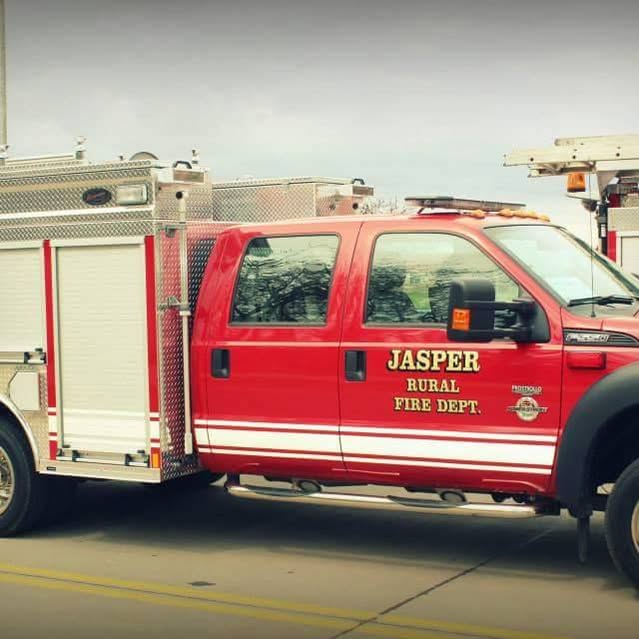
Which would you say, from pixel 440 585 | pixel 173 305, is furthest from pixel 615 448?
pixel 173 305

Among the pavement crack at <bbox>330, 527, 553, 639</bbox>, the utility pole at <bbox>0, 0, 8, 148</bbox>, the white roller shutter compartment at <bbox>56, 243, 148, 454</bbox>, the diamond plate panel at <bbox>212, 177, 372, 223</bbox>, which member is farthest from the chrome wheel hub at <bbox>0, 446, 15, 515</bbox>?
the utility pole at <bbox>0, 0, 8, 148</bbox>

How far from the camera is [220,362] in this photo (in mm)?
7617

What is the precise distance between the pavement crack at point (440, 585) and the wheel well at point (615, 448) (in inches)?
36.8

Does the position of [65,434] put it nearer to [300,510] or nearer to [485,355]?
[300,510]

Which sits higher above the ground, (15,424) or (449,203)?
(449,203)

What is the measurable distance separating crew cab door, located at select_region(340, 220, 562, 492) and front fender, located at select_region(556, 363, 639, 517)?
0.37 feet

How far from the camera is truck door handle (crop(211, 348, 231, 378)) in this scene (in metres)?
Result: 7.59

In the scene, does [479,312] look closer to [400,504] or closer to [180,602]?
[400,504]

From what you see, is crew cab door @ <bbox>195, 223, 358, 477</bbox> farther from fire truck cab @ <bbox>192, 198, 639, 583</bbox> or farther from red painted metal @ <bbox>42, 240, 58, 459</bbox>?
red painted metal @ <bbox>42, 240, 58, 459</bbox>

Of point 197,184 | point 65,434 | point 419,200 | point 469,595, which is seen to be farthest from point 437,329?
point 65,434

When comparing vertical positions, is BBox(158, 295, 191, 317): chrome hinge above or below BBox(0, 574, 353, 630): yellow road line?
above

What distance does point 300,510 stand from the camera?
30.3ft

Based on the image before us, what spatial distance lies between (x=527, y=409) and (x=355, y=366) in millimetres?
1024

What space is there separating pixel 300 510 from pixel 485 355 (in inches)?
115
